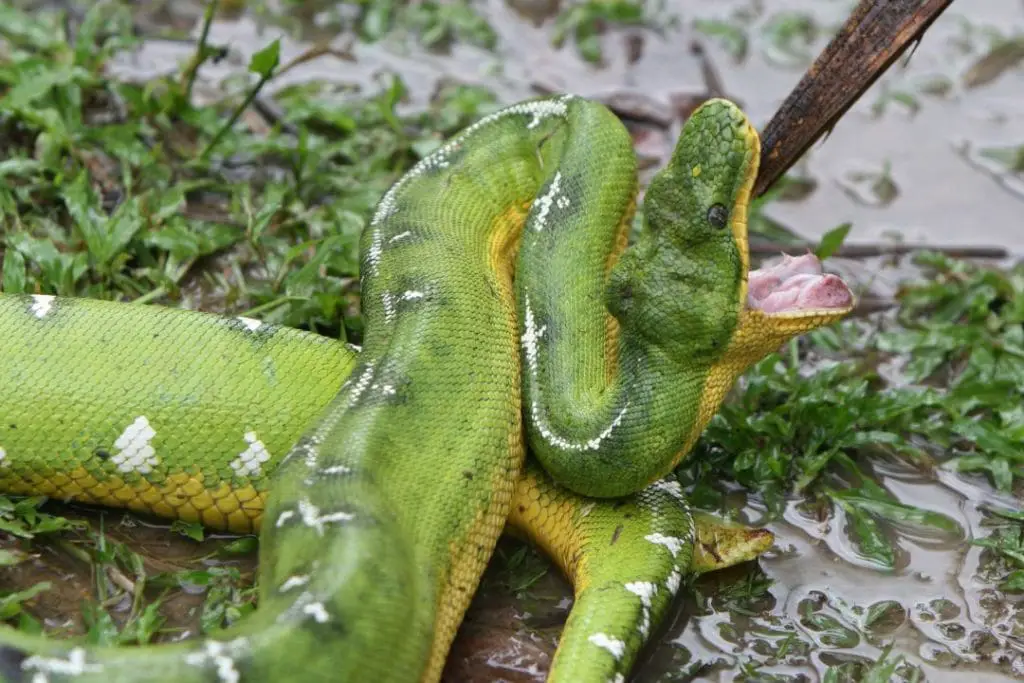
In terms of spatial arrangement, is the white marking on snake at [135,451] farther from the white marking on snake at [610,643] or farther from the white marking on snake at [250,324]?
the white marking on snake at [610,643]

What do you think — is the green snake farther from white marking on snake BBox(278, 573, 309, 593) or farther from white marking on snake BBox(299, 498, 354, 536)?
white marking on snake BBox(278, 573, 309, 593)

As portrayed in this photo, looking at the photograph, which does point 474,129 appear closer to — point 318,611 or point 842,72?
point 842,72

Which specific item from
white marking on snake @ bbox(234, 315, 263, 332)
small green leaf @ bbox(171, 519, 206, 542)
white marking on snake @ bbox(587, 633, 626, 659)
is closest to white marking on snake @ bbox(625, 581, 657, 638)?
white marking on snake @ bbox(587, 633, 626, 659)

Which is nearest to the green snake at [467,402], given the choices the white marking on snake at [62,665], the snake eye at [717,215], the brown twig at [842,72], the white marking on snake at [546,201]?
the snake eye at [717,215]

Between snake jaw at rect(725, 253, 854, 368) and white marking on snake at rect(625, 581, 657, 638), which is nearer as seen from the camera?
white marking on snake at rect(625, 581, 657, 638)

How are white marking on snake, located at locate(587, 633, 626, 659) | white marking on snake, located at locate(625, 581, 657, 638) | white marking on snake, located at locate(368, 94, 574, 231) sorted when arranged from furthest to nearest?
white marking on snake, located at locate(368, 94, 574, 231) < white marking on snake, located at locate(625, 581, 657, 638) < white marking on snake, located at locate(587, 633, 626, 659)

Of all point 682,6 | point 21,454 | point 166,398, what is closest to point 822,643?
point 166,398

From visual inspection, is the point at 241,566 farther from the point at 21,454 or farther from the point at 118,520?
the point at 21,454

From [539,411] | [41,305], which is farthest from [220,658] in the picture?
[41,305]

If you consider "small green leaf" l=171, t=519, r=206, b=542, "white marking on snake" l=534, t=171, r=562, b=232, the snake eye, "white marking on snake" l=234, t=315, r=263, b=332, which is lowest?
"small green leaf" l=171, t=519, r=206, b=542
